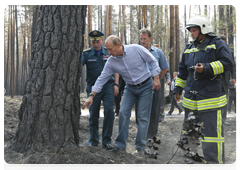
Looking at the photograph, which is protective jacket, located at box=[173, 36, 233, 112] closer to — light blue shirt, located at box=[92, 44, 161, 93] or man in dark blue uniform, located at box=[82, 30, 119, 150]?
light blue shirt, located at box=[92, 44, 161, 93]

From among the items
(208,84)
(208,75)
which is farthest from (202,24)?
(208,84)

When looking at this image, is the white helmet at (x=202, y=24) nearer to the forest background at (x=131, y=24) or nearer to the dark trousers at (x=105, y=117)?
the dark trousers at (x=105, y=117)

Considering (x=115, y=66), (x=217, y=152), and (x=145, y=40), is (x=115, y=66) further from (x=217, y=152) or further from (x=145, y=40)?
(x=217, y=152)

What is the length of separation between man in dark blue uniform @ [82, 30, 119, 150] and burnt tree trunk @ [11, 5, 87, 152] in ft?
2.91

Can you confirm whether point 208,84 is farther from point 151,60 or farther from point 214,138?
point 151,60

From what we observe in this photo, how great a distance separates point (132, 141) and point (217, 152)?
77.8 inches

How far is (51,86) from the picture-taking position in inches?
108

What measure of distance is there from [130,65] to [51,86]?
1280 millimetres

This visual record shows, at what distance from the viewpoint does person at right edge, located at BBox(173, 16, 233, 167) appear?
278cm

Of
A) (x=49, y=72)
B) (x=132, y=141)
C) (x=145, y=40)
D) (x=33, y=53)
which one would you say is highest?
(x=145, y=40)

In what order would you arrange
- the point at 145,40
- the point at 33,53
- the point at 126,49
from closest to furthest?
the point at 33,53, the point at 126,49, the point at 145,40

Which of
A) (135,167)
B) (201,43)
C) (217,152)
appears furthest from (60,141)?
Answer: (201,43)

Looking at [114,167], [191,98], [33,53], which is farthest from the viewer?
[191,98]

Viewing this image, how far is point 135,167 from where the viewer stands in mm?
2781
